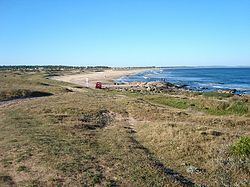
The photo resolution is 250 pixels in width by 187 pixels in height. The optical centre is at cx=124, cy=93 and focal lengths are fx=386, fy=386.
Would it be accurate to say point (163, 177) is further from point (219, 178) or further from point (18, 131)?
point (18, 131)

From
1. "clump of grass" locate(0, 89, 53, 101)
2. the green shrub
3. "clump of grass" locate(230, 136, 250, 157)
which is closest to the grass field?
"clump of grass" locate(230, 136, 250, 157)

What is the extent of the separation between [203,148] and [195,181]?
188 inches

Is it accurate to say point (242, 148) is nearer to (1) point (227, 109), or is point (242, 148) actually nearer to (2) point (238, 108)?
(2) point (238, 108)

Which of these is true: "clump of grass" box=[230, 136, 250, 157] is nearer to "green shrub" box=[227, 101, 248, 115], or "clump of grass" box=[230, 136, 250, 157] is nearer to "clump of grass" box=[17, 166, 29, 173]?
"clump of grass" box=[17, 166, 29, 173]

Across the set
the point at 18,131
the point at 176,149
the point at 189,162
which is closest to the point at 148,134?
the point at 176,149

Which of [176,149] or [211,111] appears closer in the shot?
[176,149]

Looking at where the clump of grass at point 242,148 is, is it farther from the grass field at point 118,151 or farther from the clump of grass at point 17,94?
the clump of grass at point 17,94

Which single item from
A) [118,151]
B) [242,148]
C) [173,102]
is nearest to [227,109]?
[173,102]

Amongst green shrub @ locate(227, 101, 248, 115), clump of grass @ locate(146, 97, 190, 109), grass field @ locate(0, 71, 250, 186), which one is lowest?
clump of grass @ locate(146, 97, 190, 109)

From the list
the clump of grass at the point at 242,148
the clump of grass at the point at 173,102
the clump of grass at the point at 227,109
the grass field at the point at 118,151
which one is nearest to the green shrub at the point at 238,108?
the clump of grass at the point at 227,109

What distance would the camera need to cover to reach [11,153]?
61.8ft

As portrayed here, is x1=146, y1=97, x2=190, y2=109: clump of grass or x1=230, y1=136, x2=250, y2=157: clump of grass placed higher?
x1=230, y1=136, x2=250, y2=157: clump of grass

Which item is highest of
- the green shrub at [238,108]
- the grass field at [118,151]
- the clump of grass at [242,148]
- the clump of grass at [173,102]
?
the clump of grass at [242,148]

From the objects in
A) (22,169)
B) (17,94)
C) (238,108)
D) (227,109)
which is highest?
(22,169)
